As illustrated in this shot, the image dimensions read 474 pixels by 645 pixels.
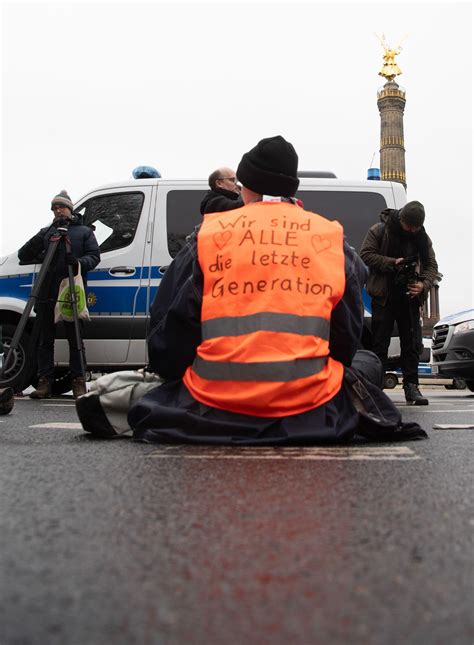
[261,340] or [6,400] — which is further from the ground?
[261,340]

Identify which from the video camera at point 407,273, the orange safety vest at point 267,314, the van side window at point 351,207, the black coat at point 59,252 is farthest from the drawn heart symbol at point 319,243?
the van side window at point 351,207

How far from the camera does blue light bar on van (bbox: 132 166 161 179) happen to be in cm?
729

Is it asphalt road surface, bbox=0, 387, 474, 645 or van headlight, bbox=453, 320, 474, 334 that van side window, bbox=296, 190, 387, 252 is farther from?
asphalt road surface, bbox=0, 387, 474, 645

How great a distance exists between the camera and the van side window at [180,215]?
6852 millimetres

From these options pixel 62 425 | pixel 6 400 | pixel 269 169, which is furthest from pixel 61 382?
pixel 269 169

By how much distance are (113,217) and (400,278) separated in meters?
2.56

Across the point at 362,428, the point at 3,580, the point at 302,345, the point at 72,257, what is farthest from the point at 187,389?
the point at 72,257

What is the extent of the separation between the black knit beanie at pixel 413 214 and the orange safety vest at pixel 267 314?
10.4ft

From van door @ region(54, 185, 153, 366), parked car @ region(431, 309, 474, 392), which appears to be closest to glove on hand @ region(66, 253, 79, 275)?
van door @ region(54, 185, 153, 366)

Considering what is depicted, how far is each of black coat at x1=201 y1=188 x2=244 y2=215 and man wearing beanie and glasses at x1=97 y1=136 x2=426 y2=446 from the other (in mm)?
2255

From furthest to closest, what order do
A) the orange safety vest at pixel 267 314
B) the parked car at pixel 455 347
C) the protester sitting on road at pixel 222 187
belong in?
the parked car at pixel 455 347 < the protester sitting on road at pixel 222 187 < the orange safety vest at pixel 267 314

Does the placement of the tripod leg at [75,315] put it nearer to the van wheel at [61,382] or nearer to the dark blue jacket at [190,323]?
the van wheel at [61,382]

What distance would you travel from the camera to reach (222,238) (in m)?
3.08

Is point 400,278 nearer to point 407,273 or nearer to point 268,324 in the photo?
point 407,273
